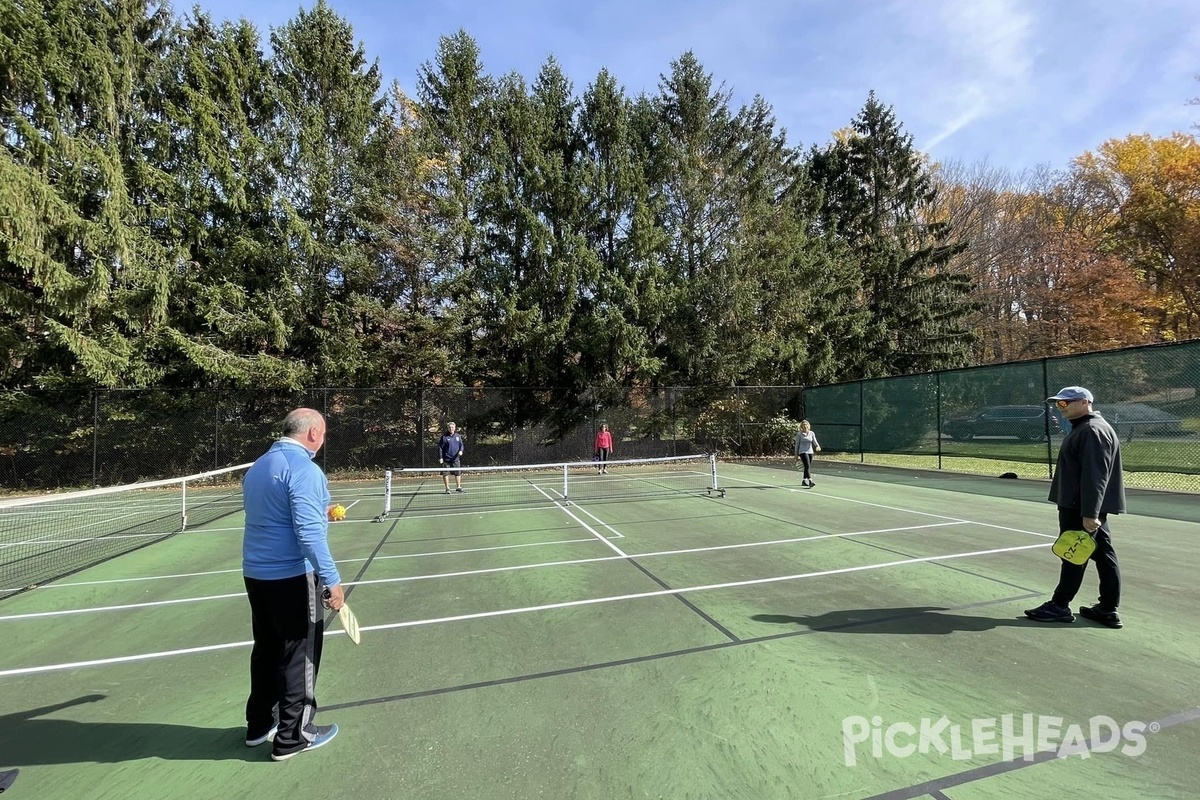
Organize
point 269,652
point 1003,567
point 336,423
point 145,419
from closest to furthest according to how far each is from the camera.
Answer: point 269,652
point 1003,567
point 145,419
point 336,423

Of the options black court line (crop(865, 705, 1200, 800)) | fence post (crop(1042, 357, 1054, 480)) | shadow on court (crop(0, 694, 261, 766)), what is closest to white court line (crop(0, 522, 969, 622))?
shadow on court (crop(0, 694, 261, 766))

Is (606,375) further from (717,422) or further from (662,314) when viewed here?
(717,422)

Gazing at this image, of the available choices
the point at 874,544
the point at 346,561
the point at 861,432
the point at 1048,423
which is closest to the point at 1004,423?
the point at 1048,423

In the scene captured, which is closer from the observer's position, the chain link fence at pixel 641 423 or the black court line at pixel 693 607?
the black court line at pixel 693 607

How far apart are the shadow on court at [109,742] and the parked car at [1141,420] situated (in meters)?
15.5

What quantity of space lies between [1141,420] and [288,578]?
54.4ft

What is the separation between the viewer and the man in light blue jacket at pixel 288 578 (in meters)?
2.81

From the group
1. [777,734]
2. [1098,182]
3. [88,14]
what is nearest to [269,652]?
[777,734]

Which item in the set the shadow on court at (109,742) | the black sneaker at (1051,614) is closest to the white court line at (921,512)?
the black sneaker at (1051,614)

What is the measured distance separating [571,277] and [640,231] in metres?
3.43

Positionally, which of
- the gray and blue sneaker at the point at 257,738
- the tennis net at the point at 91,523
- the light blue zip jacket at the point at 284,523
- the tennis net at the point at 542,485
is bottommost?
the tennis net at the point at 91,523

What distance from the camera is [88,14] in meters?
17.8

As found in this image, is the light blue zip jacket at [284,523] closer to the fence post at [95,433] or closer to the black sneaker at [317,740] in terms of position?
the black sneaker at [317,740]

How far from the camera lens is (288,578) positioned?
2.84 metres
